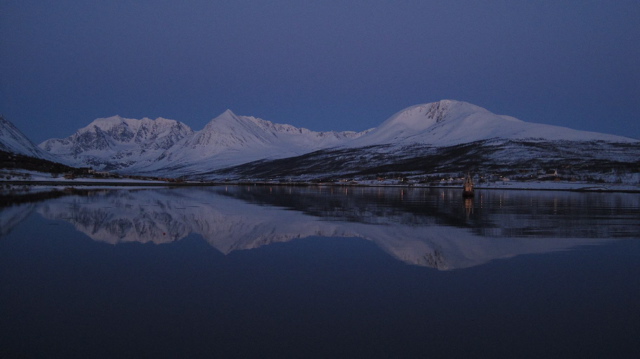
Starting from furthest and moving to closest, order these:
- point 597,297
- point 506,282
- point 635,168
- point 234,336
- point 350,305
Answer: point 635,168, point 506,282, point 597,297, point 350,305, point 234,336

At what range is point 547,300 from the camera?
1226 centimetres

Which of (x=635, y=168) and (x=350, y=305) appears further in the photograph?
(x=635, y=168)

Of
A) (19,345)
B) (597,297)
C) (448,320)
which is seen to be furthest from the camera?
(597,297)

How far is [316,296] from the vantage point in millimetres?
12477

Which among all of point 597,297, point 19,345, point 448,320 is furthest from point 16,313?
point 597,297

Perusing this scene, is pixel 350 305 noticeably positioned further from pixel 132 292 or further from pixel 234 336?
pixel 132 292

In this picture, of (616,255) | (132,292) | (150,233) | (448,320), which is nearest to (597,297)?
(448,320)

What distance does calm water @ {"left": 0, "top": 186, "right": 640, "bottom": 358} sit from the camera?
9.15 m

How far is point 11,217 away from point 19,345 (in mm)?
26820

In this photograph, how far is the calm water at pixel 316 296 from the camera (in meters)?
9.15

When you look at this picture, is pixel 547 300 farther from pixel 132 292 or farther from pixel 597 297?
pixel 132 292

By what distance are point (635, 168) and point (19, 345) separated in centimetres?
19566

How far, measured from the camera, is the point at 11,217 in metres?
31.8

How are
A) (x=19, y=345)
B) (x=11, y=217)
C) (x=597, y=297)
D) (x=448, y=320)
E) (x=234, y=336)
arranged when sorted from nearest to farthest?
(x=19, y=345), (x=234, y=336), (x=448, y=320), (x=597, y=297), (x=11, y=217)
